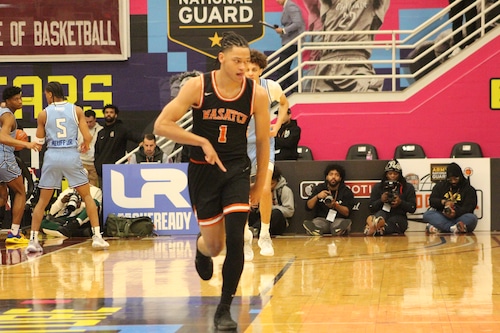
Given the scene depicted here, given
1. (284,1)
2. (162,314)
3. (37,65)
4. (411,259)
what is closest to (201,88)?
(162,314)

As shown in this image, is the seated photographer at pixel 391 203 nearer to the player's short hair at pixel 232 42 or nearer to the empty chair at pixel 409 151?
the empty chair at pixel 409 151

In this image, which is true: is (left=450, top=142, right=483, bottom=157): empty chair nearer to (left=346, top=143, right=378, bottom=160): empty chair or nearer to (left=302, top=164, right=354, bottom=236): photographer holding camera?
(left=346, top=143, right=378, bottom=160): empty chair

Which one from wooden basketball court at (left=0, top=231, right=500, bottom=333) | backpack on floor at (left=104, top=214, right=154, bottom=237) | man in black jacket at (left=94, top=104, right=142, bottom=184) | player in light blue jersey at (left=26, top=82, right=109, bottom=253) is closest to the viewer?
wooden basketball court at (left=0, top=231, right=500, bottom=333)

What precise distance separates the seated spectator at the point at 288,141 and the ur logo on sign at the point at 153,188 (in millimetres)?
1495

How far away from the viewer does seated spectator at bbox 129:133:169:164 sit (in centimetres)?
1251

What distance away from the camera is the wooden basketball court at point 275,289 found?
18.1ft

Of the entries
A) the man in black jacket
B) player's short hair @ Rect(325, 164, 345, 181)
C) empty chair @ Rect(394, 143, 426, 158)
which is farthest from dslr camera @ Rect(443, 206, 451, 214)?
the man in black jacket

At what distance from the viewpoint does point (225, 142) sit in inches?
215

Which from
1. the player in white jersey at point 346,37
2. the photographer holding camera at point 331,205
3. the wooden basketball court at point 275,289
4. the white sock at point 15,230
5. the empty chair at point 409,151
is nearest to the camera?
the wooden basketball court at point 275,289

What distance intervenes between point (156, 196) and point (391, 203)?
324 centimetres

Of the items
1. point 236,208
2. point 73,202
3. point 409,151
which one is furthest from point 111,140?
point 236,208

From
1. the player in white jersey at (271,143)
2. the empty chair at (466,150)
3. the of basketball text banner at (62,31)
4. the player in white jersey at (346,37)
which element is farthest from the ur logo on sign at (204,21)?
the player in white jersey at (271,143)

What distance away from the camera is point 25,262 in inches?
358

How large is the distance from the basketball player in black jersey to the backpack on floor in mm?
6284
